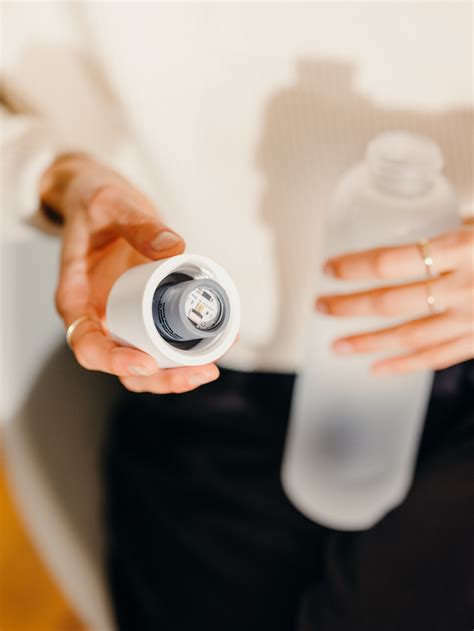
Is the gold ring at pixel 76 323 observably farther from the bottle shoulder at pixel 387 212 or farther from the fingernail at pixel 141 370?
the bottle shoulder at pixel 387 212

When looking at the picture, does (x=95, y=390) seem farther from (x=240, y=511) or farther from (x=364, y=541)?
(x=364, y=541)

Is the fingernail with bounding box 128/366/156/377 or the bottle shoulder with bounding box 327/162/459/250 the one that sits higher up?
the bottle shoulder with bounding box 327/162/459/250

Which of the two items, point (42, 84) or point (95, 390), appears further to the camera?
point (95, 390)

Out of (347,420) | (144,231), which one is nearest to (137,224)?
(144,231)

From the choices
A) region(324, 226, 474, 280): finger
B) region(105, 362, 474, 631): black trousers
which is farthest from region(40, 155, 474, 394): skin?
region(105, 362, 474, 631): black trousers

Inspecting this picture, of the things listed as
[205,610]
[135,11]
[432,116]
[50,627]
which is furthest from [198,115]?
[50,627]

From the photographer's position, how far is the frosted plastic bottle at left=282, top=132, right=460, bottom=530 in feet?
1.93

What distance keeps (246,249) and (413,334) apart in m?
0.20

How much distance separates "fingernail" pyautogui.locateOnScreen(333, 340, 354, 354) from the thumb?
0.20 meters

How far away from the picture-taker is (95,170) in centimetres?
53

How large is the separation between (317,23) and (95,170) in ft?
0.73

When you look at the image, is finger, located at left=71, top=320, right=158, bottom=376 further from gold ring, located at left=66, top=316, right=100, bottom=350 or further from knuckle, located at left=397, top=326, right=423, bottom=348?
knuckle, located at left=397, top=326, right=423, bottom=348

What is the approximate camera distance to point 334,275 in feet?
1.66

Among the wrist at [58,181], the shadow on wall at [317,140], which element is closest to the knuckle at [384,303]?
the shadow on wall at [317,140]
